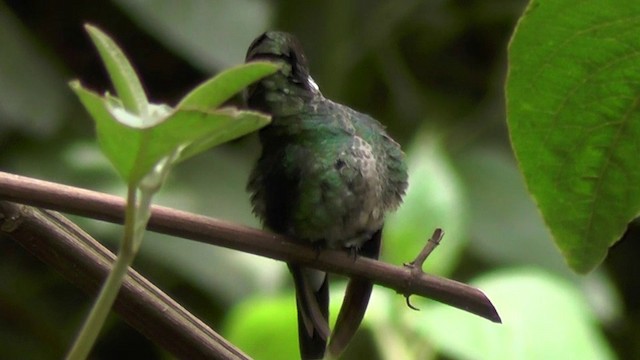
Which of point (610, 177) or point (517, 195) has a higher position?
point (610, 177)

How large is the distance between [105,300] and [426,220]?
1149mm

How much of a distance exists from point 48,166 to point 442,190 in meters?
0.75

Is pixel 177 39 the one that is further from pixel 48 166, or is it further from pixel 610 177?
pixel 610 177

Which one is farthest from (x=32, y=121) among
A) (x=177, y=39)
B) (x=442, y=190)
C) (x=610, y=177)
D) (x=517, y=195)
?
(x=610, y=177)

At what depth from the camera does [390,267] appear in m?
0.59

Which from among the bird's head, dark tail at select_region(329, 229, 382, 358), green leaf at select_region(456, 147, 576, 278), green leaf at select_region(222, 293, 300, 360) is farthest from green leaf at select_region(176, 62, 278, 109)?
green leaf at select_region(456, 147, 576, 278)

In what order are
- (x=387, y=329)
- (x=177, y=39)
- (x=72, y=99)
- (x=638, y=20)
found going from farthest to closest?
1. (x=72, y=99)
2. (x=177, y=39)
3. (x=387, y=329)
4. (x=638, y=20)

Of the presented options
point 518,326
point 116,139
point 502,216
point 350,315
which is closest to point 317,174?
point 350,315

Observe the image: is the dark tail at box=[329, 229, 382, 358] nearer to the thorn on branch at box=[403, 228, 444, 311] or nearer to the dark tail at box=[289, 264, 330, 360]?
the thorn on branch at box=[403, 228, 444, 311]

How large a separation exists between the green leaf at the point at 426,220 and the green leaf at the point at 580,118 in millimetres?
685

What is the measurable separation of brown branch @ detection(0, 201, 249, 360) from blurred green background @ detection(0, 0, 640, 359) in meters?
0.82

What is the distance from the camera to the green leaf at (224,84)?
43cm

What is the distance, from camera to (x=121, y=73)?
1.43 ft

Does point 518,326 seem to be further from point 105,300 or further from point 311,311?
point 105,300
